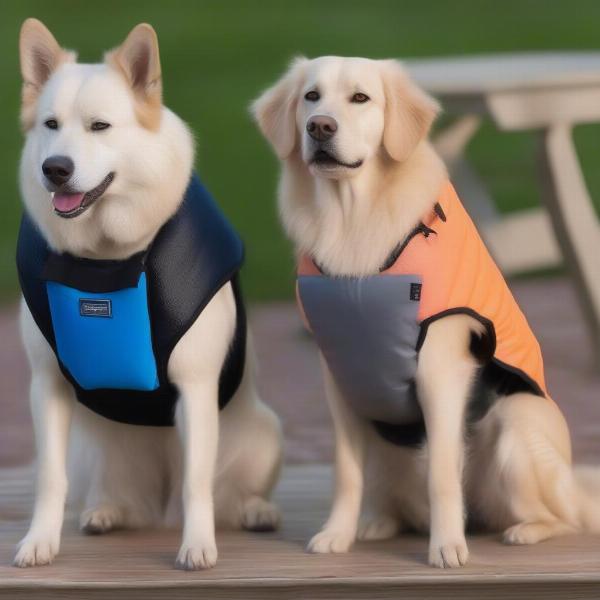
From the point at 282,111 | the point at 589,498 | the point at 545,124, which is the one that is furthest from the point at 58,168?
the point at 545,124

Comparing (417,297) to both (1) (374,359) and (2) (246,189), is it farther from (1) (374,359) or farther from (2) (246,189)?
(2) (246,189)

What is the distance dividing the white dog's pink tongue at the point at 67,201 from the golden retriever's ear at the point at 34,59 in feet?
0.80

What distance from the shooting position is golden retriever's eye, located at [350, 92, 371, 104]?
135 inches

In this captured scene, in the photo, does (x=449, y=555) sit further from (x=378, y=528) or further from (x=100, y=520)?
(x=100, y=520)

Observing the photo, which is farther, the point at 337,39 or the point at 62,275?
the point at 337,39

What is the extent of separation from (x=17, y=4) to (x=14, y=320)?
21.0ft

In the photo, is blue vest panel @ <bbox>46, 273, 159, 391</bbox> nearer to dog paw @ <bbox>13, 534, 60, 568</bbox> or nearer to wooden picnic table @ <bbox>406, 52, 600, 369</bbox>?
dog paw @ <bbox>13, 534, 60, 568</bbox>

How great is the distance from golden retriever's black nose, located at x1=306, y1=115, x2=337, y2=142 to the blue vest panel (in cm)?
57

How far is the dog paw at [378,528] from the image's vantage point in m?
3.70

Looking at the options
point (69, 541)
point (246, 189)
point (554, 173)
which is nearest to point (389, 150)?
point (69, 541)

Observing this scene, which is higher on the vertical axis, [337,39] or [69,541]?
[337,39]

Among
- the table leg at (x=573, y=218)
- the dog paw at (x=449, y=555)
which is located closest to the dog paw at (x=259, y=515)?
the dog paw at (x=449, y=555)

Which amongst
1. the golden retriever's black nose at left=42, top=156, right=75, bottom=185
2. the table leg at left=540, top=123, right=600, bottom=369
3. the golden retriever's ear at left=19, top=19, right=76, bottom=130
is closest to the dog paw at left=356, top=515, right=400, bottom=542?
the golden retriever's black nose at left=42, top=156, right=75, bottom=185

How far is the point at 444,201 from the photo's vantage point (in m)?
3.51
